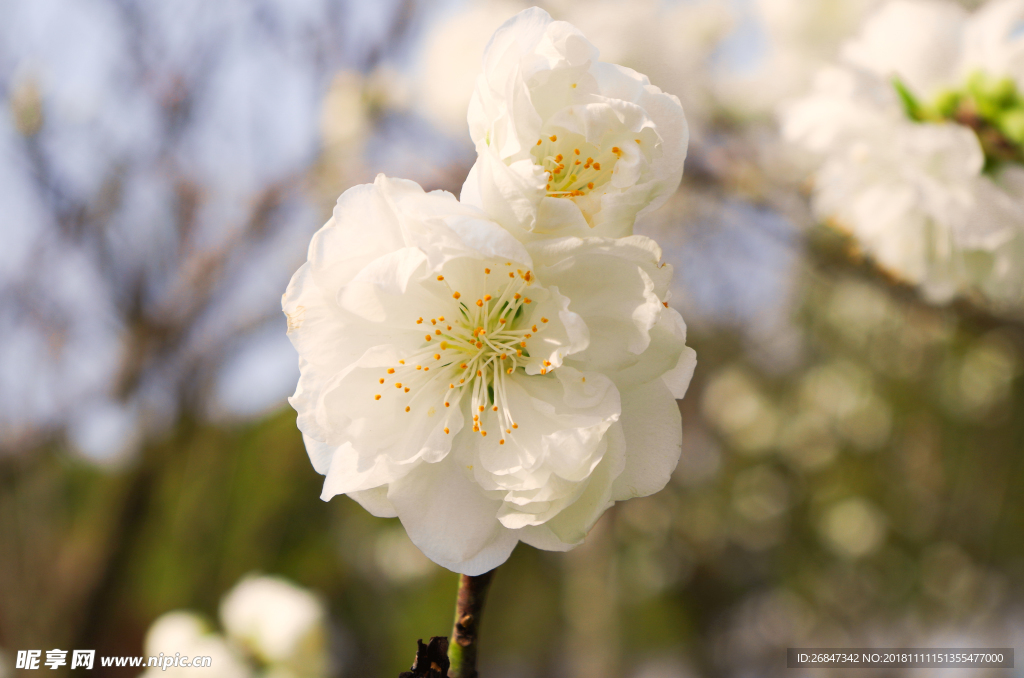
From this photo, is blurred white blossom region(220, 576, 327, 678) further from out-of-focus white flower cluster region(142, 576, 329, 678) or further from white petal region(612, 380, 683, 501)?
white petal region(612, 380, 683, 501)

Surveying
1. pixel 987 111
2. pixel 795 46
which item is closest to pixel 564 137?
pixel 987 111

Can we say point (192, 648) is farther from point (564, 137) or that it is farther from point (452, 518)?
point (564, 137)

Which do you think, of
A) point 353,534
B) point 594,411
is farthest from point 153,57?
point 353,534

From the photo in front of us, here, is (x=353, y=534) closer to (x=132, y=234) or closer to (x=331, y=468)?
(x=132, y=234)

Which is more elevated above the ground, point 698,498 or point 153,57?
point 153,57

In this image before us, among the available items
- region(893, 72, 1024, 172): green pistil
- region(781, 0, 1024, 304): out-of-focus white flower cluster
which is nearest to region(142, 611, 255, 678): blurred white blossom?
region(781, 0, 1024, 304): out-of-focus white flower cluster
